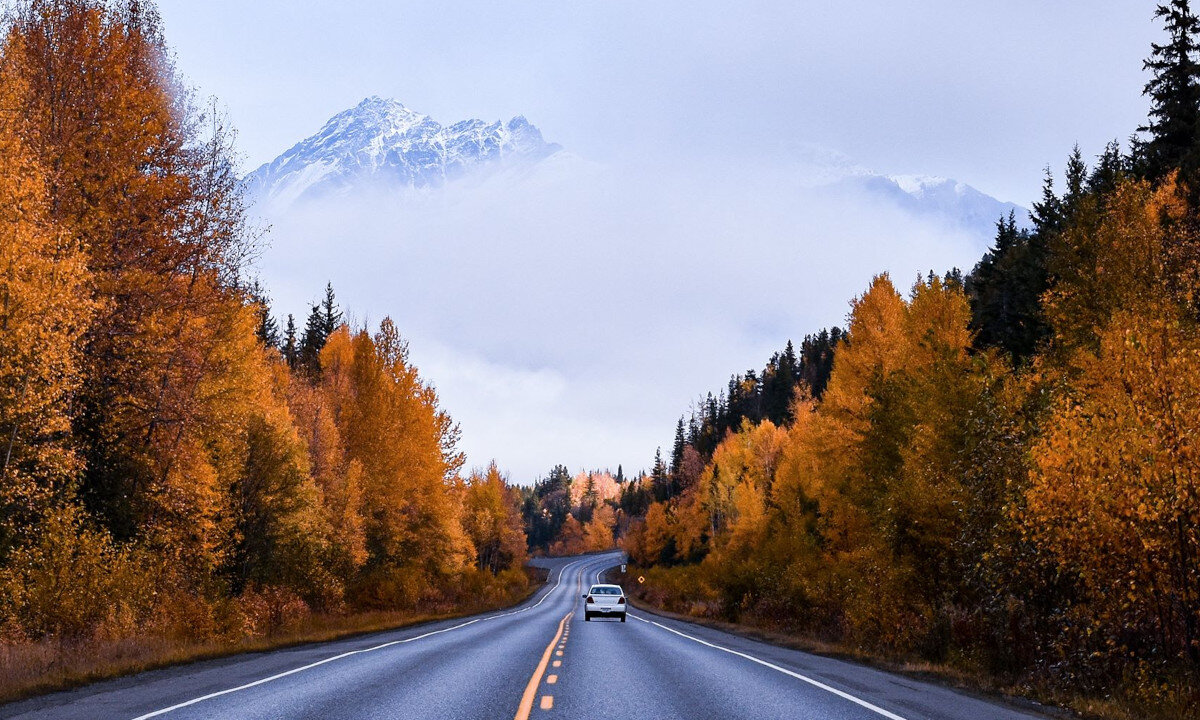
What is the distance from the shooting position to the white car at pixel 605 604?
35938mm

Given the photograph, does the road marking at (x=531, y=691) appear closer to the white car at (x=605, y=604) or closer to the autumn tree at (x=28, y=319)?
the autumn tree at (x=28, y=319)

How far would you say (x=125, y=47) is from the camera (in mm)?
19031

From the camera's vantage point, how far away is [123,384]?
19.6 m

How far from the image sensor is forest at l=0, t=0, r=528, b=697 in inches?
582

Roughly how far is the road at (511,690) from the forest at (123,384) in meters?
2.65

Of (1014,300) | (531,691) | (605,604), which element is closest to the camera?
(531,691)

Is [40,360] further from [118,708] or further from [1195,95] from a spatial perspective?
[1195,95]

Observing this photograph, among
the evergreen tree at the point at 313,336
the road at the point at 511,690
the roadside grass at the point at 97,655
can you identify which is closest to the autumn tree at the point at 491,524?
the evergreen tree at the point at 313,336

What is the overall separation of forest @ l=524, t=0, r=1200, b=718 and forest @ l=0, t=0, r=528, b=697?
→ 16.3 metres

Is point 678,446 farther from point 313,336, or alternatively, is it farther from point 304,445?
point 304,445

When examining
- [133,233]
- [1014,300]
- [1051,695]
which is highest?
[1014,300]

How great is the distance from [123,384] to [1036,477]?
2017 centimetres

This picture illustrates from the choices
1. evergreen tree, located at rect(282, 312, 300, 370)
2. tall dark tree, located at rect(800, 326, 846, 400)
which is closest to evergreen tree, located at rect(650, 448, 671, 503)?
tall dark tree, located at rect(800, 326, 846, 400)

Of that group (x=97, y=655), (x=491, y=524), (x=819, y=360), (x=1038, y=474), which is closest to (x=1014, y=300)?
(x=1038, y=474)
